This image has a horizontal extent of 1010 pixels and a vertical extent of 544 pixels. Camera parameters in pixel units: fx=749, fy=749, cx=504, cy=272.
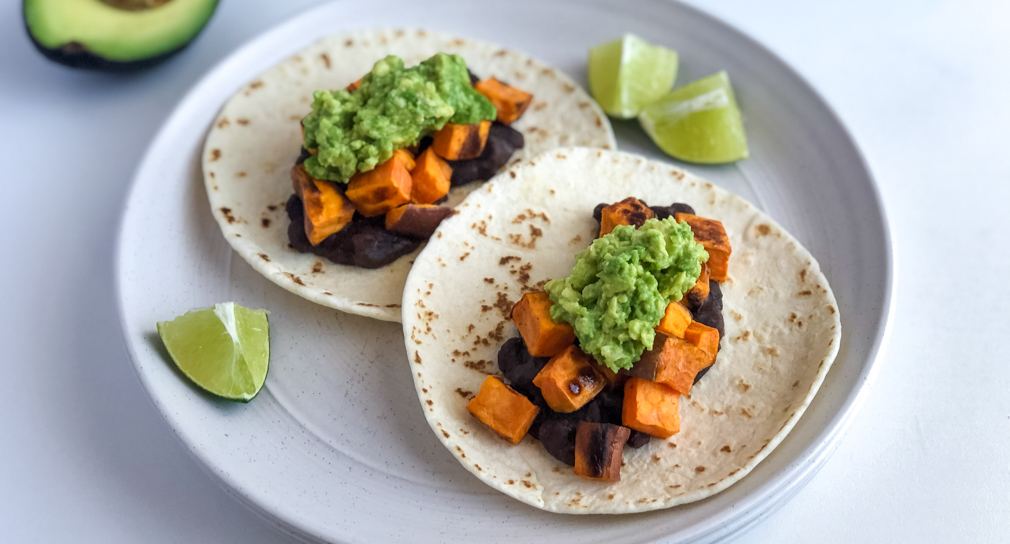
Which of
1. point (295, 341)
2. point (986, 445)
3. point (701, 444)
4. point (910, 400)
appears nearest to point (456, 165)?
point (295, 341)

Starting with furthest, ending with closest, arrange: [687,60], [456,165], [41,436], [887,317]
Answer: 1. [687,60]
2. [456,165]
3. [41,436]
4. [887,317]

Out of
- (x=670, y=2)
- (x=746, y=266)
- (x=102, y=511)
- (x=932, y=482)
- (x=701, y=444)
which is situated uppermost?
(x=670, y=2)

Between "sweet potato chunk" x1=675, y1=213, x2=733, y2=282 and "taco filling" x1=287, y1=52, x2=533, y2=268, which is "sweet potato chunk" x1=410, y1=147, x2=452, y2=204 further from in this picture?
"sweet potato chunk" x1=675, y1=213, x2=733, y2=282

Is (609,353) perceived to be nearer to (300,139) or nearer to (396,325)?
(396,325)

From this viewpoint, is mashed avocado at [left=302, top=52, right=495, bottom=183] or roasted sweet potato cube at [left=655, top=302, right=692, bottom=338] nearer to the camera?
roasted sweet potato cube at [left=655, top=302, right=692, bottom=338]

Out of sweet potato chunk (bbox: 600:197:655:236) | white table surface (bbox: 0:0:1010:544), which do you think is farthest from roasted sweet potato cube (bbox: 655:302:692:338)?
white table surface (bbox: 0:0:1010:544)

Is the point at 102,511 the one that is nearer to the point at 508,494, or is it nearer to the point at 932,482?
the point at 508,494

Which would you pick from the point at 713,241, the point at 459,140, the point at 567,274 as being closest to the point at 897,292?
the point at 713,241
